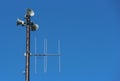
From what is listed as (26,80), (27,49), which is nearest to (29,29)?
(27,49)

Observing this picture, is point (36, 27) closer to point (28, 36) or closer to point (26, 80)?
point (28, 36)

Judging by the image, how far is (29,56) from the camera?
5781mm

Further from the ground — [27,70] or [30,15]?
[30,15]

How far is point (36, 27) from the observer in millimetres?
6145

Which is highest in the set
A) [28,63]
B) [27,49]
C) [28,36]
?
[28,36]

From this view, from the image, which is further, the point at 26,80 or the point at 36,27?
the point at 36,27

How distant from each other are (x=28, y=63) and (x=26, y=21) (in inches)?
47.5

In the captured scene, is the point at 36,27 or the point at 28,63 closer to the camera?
the point at 28,63

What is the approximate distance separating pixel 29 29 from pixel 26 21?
257mm

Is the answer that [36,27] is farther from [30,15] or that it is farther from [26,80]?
[26,80]

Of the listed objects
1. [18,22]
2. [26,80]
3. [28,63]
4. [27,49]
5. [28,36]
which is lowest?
[26,80]

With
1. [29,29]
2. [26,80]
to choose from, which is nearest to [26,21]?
[29,29]

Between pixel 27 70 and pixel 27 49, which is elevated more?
pixel 27 49

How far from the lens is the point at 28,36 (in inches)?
228
